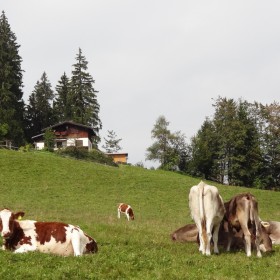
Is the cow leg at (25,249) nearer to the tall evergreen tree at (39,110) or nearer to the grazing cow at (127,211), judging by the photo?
the grazing cow at (127,211)

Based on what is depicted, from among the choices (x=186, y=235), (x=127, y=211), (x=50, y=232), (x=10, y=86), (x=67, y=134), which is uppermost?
(x=10, y=86)

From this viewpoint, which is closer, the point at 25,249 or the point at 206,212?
the point at 25,249

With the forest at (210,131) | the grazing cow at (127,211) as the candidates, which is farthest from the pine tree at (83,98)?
the grazing cow at (127,211)

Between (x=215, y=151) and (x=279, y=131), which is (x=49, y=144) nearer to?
(x=215, y=151)

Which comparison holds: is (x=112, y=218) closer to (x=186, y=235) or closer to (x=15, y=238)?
(x=186, y=235)

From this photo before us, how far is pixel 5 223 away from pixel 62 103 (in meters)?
97.3

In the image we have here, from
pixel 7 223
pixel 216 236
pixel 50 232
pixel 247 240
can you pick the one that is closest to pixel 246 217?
pixel 247 240

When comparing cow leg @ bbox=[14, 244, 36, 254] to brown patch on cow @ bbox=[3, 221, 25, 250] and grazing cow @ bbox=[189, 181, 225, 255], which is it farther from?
grazing cow @ bbox=[189, 181, 225, 255]

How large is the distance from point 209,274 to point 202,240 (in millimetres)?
3098

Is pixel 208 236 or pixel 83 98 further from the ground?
pixel 83 98

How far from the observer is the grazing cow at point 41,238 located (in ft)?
38.9

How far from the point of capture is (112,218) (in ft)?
89.1

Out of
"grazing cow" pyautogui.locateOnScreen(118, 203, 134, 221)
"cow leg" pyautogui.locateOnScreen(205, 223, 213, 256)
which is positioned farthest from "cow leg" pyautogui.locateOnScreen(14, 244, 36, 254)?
"grazing cow" pyautogui.locateOnScreen(118, 203, 134, 221)

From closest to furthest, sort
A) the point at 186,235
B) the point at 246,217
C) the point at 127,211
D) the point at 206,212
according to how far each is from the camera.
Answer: the point at 206,212 → the point at 246,217 → the point at 186,235 → the point at 127,211
